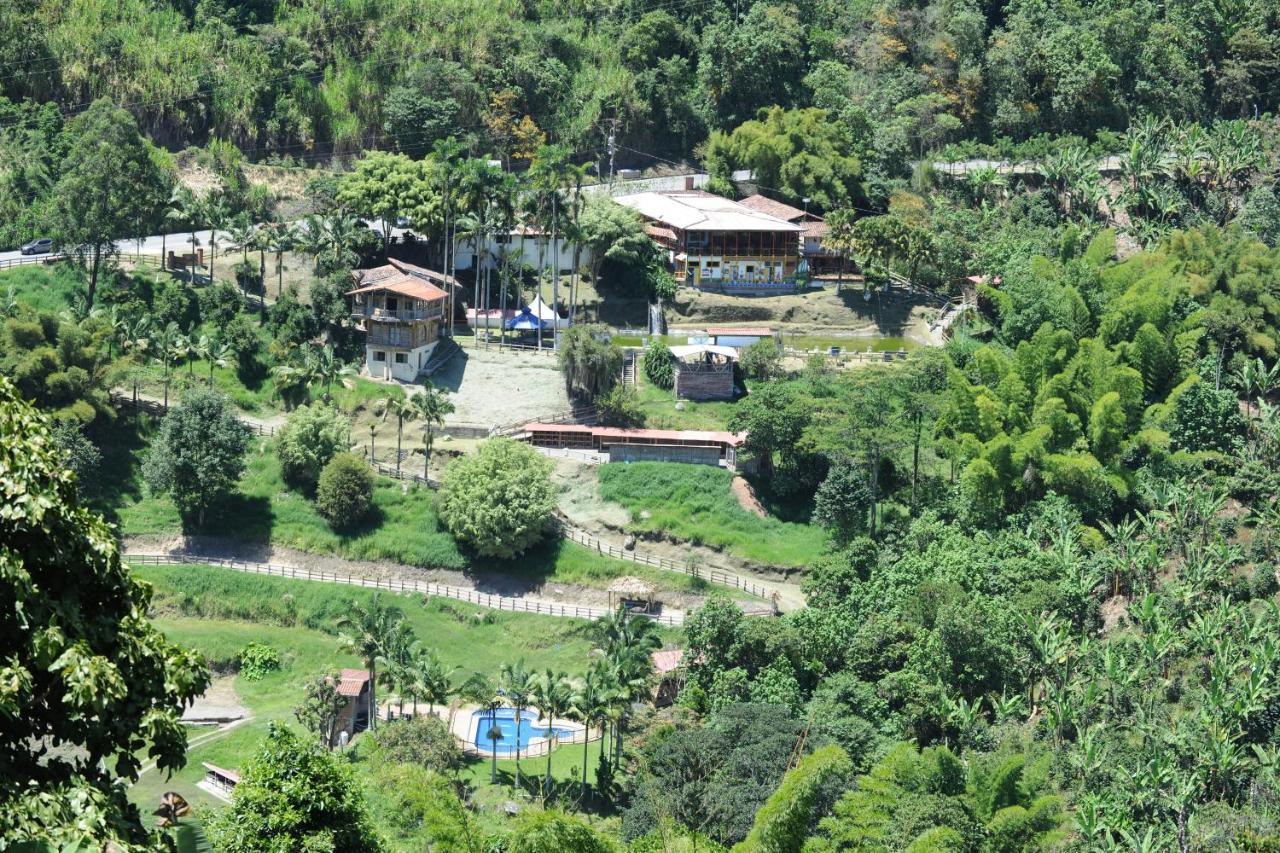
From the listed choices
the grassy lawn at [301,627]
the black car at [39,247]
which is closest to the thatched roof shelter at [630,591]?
the grassy lawn at [301,627]

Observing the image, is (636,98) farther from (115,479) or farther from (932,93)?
(115,479)

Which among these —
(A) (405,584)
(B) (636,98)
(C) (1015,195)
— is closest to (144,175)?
(A) (405,584)

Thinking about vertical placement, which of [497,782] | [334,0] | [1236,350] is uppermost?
[334,0]

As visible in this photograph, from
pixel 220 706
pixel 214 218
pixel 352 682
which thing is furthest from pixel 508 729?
pixel 214 218

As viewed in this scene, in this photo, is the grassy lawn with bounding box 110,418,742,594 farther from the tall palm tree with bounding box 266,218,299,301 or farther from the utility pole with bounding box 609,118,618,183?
the utility pole with bounding box 609,118,618,183

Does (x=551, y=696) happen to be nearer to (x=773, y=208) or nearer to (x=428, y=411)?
(x=428, y=411)

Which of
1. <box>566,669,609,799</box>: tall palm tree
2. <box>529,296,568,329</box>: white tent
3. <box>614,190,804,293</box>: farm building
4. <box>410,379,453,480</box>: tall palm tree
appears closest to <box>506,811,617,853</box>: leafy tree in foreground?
<box>566,669,609,799</box>: tall palm tree
